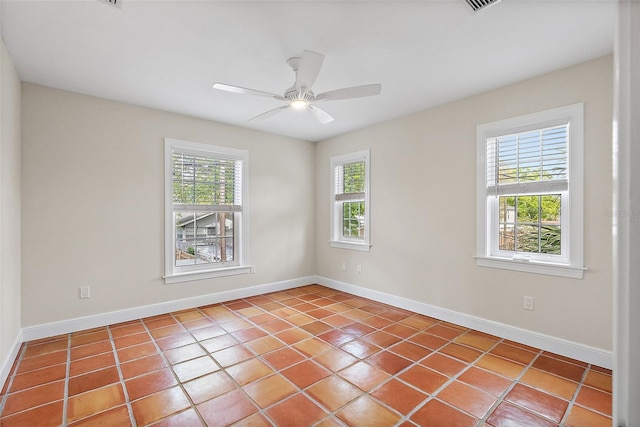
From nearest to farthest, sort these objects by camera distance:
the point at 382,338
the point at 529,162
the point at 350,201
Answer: the point at 529,162, the point at 382,338, the point at 350,201

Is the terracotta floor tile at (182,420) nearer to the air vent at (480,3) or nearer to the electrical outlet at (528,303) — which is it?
the electrical outlet at (528,303)

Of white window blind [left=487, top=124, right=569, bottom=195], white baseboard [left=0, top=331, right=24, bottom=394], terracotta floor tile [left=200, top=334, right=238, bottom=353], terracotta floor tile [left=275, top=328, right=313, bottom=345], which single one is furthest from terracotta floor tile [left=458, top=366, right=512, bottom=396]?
white baseboard [left=0, top=331, right=24, bottom=394]

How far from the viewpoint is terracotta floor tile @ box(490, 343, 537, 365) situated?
9.07ft

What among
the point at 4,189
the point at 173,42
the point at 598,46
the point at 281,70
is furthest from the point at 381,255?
the point at 4,189

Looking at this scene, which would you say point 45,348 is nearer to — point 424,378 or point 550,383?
point 424,378

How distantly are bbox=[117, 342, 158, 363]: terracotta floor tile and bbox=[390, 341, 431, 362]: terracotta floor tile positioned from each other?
221 cm

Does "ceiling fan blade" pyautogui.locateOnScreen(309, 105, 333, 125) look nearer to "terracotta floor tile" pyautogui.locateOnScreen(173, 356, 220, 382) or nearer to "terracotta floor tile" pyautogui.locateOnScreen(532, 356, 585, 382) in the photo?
"terracotta floor tile" pyautogui.locateOnScreen(173, 356, 220, 382)

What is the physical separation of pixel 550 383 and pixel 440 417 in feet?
3.40

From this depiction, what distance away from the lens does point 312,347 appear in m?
3.01

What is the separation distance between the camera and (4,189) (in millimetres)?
2527

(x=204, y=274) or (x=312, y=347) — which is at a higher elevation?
(x=204, y=274)

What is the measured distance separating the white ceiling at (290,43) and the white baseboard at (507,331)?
2412 mm

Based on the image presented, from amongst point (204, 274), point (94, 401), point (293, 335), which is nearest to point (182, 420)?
point (94, 401)

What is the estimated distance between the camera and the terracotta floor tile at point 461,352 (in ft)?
9.19
